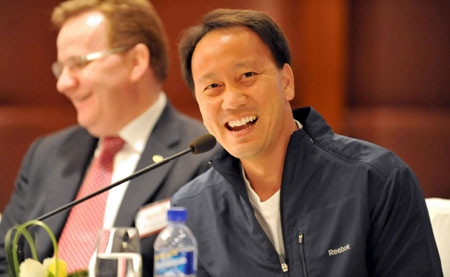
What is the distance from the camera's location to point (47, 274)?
1.19m

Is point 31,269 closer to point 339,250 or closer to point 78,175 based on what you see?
point 339,250

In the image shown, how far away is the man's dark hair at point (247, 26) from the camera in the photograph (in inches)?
60.6

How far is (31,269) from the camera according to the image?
117cm

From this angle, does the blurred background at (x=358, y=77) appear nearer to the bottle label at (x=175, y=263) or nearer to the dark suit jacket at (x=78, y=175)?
the dark suit jacket at (x=78, y=175)

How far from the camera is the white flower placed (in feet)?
3.83

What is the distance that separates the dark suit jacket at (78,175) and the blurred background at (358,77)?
19.4 inches

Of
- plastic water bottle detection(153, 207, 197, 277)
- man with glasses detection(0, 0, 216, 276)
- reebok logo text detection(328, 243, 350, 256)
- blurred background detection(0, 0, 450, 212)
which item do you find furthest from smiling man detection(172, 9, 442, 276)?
man with glasses detection(0, 0, 216, 276)

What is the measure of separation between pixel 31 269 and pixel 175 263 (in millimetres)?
308

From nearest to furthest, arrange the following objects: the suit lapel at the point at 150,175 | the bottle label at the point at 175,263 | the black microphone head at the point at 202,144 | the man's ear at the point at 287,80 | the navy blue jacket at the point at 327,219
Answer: the bottle label at the point at 175,263, the navy blue jacket at the point at 327,219, the black microphone head at the point at 202,144, the man's ear at the point at 287,80, the suit lapel at the point at 150,175

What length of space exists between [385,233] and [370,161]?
0.59ft

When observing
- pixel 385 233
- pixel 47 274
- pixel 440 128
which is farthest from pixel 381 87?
pixel 47 274

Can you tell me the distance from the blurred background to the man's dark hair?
0.37 metres

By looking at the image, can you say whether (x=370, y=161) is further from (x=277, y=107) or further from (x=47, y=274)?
(x=47, y=274)

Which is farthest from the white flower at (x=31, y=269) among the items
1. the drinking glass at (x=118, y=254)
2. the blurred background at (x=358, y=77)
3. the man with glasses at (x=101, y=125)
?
the blurred background at (x=358, y=77)
